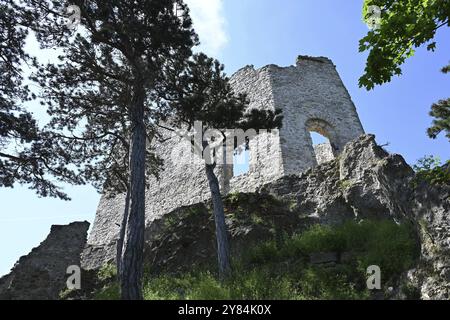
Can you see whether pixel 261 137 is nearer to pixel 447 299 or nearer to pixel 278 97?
pixel 278 97

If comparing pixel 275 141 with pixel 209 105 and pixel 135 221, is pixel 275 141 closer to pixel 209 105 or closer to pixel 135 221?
pixel 209 105

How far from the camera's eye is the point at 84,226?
10539mm

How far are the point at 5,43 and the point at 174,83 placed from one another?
4.41 metres

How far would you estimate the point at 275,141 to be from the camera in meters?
13.2

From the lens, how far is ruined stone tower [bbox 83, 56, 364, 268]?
13.0 meters

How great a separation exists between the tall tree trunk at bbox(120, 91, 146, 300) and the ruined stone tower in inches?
183

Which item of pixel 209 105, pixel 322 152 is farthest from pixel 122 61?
pixel 322 152

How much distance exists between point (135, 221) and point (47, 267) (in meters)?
4.22

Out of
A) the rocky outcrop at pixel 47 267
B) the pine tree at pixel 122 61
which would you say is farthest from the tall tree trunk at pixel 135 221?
the rocky outcrop at pixel 47 267

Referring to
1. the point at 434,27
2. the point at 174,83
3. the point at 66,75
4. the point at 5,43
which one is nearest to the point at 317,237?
the point at 434,27

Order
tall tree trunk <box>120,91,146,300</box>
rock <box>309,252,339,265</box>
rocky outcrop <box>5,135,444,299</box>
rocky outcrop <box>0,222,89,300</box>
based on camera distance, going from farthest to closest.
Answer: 1. rocky outcrop <box>0,222,89,300</box>
2. rocky outcrop <box>5,135,444,299</box>
3. rock <box>309,252,339,265</box>
4. tall tree trunk <box>120,91,146,300</box>

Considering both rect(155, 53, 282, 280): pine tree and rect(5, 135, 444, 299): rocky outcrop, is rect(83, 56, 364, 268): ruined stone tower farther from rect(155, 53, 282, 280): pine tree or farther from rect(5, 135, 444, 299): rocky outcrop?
rect(155, 53, 282, 280): pine tree

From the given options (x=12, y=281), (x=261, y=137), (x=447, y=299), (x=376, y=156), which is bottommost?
(x=447, y=299)

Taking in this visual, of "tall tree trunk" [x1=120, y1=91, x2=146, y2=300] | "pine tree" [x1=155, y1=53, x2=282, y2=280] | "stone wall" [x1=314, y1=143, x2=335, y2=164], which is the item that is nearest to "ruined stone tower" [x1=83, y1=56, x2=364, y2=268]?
"stone wall" [x1=314, y1=143, x2=335, y2=164]
